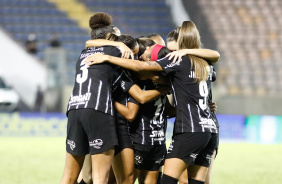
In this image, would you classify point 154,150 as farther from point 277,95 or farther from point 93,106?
point 277,95

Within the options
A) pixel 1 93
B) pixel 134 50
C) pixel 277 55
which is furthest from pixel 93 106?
pixel 277 55

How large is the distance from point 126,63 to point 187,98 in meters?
0.55

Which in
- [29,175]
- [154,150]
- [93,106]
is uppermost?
[93,106]

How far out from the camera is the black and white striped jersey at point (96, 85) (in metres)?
3.93

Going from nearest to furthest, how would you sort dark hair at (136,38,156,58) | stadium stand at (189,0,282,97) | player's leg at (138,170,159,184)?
1. player's leg at (138,170,159,184)
2. dark hair at (136,38,156,58)
3. stadium stand at (189,0,282,97)

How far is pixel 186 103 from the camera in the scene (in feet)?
13.2

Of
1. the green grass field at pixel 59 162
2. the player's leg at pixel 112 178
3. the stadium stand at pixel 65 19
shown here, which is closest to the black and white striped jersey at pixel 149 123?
the player's leg at pixel 112 178

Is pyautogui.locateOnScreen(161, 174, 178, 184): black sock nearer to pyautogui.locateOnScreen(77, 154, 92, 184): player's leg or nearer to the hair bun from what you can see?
pyautogui.locateOnScreen(77, 154, 92, 184): player's leg

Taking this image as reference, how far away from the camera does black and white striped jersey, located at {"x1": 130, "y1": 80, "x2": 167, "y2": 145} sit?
433cm

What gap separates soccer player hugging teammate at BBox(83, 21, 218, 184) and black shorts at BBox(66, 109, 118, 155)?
0.43 m

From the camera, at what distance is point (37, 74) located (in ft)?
56.2

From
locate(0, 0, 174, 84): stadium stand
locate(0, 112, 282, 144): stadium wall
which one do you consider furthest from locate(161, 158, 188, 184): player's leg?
locate(0, 0, 174, 84): stadium stand

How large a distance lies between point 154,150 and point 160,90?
0.52m

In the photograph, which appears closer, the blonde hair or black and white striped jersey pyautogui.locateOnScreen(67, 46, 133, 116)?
black and white striped jersey pyautogui.locateOnScreen(67, 46, 133, 116)
